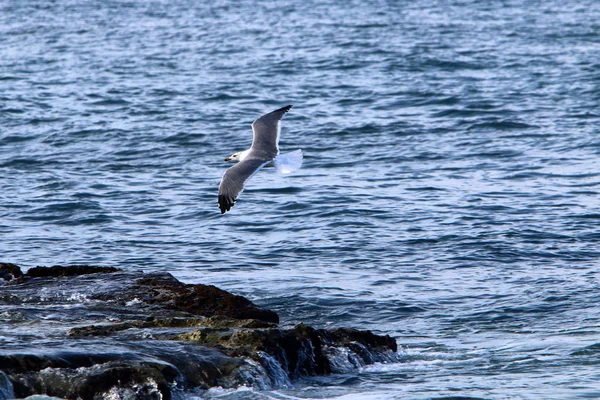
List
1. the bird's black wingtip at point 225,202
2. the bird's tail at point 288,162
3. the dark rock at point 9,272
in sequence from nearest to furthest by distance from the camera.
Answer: the dark rock at point 9,272, the bird's black wingtip at point 225,202, the bird's tail at point 288,162

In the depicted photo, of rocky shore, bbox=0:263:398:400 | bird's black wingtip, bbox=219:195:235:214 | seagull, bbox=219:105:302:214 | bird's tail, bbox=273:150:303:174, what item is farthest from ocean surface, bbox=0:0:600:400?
bird's tail, bbox=273:150:303:174

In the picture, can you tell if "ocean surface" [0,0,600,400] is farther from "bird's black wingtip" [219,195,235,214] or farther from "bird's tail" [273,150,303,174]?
"bird's tail" [273,150,303,174]

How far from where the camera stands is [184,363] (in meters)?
7.48

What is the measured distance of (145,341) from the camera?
7801 mm

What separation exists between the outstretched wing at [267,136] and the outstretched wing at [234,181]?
1.18 ft

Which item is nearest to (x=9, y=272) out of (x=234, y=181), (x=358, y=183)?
(x=234, y=181)

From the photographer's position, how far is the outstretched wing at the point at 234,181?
1047cm

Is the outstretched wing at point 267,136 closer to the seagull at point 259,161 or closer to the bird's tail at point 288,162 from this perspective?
the seagull at point 259,161

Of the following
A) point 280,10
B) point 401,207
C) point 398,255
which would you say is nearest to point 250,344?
point 398,255

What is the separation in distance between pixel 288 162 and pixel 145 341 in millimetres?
3809

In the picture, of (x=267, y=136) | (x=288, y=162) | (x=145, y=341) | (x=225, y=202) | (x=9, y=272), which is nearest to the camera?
(x=145, y=341)

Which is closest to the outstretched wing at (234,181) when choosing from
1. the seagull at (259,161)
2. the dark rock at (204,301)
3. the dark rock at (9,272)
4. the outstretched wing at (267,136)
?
the seagull at (259,161)

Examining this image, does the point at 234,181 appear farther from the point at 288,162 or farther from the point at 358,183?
the point at 358,183

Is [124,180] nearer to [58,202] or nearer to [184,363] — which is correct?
[58,202]
